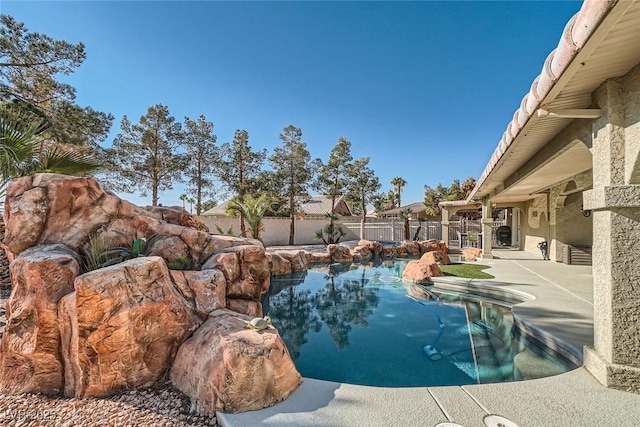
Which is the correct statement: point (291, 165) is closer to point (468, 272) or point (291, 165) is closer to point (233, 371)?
point (468, 272)

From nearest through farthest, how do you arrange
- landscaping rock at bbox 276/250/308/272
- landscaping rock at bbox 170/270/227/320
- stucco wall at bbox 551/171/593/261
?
landscaping rock at bbox 170/270/227/320
stucco wall at bbox 551/171/593/261
landscaping rock at bbox 276/250/308/272

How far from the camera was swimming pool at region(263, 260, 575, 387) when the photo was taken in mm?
4168

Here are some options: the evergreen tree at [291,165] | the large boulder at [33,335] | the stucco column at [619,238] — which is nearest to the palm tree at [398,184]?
the evergreen tree at [291,165]

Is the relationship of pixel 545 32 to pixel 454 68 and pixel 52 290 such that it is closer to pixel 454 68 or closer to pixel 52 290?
pixel 454 68

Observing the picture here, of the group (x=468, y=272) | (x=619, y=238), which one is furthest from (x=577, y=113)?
(x=468, y=272)

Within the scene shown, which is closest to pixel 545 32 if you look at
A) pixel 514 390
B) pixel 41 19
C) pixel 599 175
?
pixel 599 175

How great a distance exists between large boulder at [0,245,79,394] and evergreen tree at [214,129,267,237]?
60.1ft

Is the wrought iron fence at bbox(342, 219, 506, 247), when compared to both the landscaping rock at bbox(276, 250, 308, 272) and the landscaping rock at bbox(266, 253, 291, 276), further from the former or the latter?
the landscaping rock at bbox(266, 253, 291, 276)

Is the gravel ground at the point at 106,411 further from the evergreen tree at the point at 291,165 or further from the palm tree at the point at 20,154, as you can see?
the evergreen tree at the point at 291,165

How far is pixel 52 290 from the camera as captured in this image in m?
3.11

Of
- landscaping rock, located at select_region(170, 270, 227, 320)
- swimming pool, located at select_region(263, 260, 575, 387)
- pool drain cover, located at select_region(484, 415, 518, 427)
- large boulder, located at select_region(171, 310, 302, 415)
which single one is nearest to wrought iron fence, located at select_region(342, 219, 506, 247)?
swimming pool, located at select_region(263, 260, 575, 387)

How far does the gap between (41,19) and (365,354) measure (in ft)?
38.5

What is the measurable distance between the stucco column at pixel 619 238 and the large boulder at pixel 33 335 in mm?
5969

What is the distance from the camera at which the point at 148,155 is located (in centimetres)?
1927
